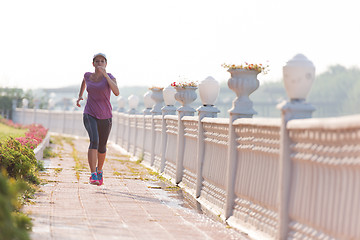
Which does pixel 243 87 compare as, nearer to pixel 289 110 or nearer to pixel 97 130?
pixel 289 110

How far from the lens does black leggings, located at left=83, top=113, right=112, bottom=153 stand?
10117mm

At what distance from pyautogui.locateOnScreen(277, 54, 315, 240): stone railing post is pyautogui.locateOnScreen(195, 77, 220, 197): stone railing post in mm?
3943

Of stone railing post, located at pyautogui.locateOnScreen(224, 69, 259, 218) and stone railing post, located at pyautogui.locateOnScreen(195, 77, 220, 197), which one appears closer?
stone railing post, located at pyautogui.locateOnScreen(224, 69, 259, 218)

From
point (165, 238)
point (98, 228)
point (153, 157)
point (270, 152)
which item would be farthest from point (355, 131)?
point (153, 157)

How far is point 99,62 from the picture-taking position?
10.1 meters

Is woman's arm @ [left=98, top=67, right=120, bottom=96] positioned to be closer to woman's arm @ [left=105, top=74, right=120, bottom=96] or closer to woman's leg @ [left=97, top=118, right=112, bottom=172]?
woman's arm @ [left=105, top=74, right=120, bottom=96]

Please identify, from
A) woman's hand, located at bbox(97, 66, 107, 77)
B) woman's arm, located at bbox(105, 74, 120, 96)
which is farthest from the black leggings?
woman's hand, located at bbox(97, 66, 107, 77)

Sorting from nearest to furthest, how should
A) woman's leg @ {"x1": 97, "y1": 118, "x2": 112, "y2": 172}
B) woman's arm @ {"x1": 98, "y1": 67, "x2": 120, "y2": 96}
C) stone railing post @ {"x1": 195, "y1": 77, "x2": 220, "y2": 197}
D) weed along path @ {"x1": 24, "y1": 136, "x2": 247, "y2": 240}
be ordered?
weed along path @ {"x1": 24, "y1": 136, "x2": 247, "y2": 240} → stone railing post @ {"x1": 195, "y1": 77, "x2": 220, "y2": 197} → woman's arm @ {"x1": 98, "y1": 67, "x2": 120, "y2": 96} → woman's leg @ {"x1": 97, "y1": 118, "x2": 112, "y2": 172}

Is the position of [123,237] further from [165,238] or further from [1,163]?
[1,163]

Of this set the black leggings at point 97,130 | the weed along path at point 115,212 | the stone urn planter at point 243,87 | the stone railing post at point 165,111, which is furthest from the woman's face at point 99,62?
the stone railing post at point 165,111

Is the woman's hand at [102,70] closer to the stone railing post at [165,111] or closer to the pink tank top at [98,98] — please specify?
the pink tank top at [98,98]

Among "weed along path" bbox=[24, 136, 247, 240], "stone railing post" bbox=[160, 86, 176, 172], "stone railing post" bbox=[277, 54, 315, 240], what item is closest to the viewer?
"stone railing post" bbox=[277, 54, 315, 240]

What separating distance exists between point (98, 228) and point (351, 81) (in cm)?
15333

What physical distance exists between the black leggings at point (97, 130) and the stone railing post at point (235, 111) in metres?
2.92
